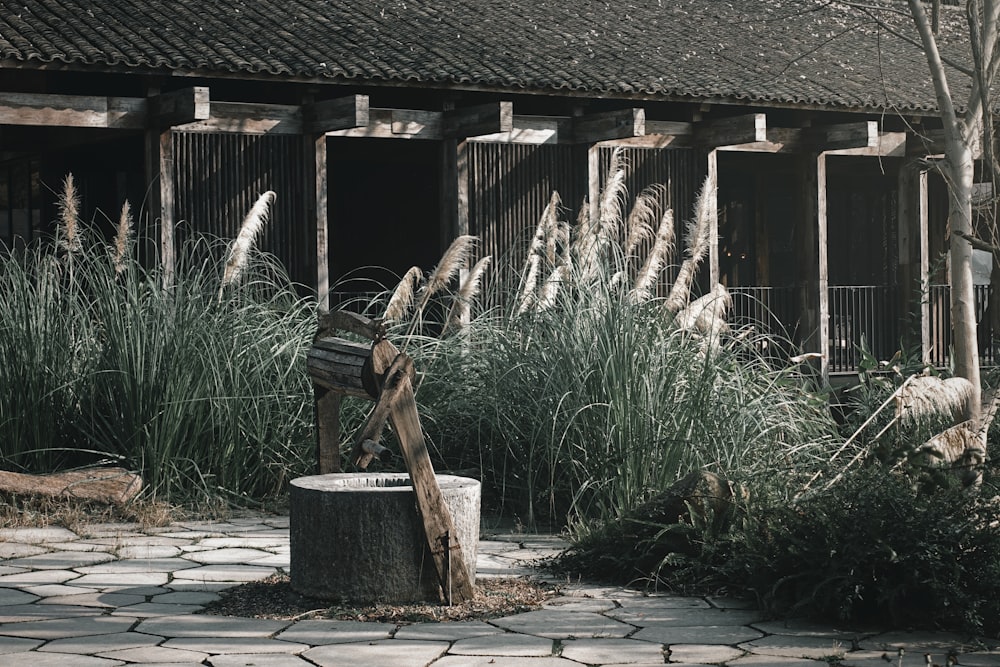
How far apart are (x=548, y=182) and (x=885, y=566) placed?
7.97 meters

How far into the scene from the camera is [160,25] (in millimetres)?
11594

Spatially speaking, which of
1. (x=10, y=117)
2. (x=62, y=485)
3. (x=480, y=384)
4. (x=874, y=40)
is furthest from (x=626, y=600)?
(x=874, y=40)

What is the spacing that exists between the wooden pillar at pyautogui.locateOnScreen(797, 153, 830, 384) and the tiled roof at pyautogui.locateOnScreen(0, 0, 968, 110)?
820 millimetres

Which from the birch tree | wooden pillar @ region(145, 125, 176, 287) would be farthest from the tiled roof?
the birch tree

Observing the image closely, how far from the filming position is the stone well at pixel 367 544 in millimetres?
5137

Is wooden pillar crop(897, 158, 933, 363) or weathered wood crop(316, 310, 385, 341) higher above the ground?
wooden pillar crop(897, 158, 933, 363)

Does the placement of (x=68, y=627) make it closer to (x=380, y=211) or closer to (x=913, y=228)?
(x=380, y=211)

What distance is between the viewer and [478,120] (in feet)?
37.4

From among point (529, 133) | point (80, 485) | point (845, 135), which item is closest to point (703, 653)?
point (80, 485)

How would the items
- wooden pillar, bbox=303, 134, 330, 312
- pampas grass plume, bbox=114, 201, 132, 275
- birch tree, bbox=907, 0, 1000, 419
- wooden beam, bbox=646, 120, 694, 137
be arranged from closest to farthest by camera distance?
birch tree, bbox=907, 0, 1000, 419, pampas grass plume, bbox=114, 201, 132, 275, wooden pillar, bbox=303, 134, 330, 312, wooden beam, bbox=646, 120, 694, 137

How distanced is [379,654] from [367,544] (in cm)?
69

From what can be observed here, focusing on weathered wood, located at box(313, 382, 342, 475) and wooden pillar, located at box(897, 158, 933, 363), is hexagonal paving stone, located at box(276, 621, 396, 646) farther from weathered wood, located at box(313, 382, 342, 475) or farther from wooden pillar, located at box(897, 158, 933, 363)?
wooden pillar, located at box(897, 158, 933, 363)

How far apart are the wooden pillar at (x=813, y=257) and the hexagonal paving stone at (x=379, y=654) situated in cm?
966

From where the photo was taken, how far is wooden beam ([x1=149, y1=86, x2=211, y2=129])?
33.1 feet
